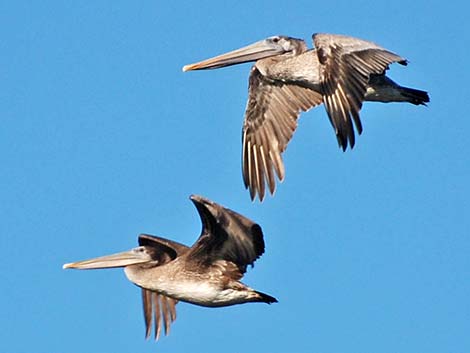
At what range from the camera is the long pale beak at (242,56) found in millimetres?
23094

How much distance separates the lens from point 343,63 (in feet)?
67.0

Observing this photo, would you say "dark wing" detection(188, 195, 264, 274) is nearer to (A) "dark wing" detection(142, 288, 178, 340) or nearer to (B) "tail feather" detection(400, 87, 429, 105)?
(A) "dark wing" detection(142, 288, 178, 340)

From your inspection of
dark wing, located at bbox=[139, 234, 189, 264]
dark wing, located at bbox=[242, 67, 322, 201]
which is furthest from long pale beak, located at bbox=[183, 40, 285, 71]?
dark wing, located at bbox=[139, 234, 189, 264]

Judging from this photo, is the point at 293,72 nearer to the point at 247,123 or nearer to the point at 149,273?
the point at 247,123

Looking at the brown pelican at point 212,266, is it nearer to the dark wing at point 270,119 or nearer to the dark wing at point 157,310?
the dark wing at point 157,310

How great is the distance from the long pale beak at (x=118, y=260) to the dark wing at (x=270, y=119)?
1797 mm

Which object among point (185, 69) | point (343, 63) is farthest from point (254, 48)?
point (343, 63)

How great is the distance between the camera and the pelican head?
75.3 feet

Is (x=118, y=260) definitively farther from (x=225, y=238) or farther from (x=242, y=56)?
(x=242, y=56)

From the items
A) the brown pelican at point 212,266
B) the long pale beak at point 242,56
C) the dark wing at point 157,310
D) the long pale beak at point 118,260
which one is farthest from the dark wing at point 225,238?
the long pale beak at point 242,56

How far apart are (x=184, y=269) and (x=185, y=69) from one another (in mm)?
3606

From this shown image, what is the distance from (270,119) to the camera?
23.0 meters

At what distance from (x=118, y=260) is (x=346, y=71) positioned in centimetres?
358

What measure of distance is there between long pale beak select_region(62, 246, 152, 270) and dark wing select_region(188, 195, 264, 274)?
129cm
